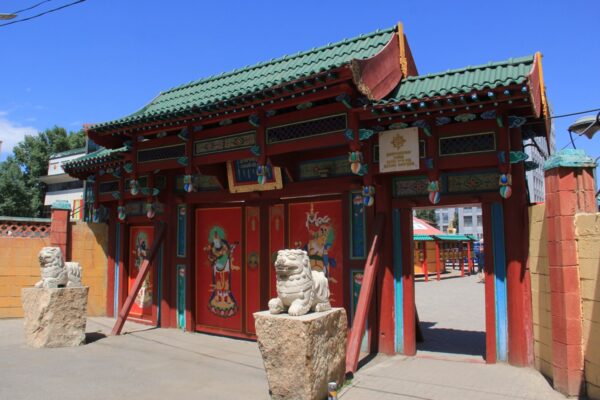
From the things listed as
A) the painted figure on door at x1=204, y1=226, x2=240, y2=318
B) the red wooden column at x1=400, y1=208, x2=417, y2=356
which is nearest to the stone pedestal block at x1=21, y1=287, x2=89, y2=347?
the painted figure on door at x1=204, y1=226, x2=240, y2=318

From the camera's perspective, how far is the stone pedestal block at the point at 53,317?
8.54m

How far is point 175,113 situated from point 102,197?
4835 millimetres

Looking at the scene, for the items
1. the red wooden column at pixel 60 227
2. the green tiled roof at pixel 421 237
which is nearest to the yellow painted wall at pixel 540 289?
the red wooden column at pixel 60 227

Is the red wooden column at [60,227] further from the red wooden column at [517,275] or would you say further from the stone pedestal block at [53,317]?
the red wooden column at [517,275]

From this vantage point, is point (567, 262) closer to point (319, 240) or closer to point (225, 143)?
point (319, 240)

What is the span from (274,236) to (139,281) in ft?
10.1

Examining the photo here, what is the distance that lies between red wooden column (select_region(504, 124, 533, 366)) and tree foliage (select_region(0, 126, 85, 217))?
33.7 meters

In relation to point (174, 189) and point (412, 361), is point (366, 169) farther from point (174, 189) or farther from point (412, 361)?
point (174, 189)

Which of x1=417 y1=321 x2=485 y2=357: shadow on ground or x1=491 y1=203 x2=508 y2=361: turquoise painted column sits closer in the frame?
x1=491 y1=203 x2=508 y2=361: turquoise painted column

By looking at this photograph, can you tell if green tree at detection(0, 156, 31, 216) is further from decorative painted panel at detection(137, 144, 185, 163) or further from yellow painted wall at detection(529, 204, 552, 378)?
yellow painted wall at detection(529, 204, 552, 378)

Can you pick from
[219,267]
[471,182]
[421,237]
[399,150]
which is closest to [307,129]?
[399,150]

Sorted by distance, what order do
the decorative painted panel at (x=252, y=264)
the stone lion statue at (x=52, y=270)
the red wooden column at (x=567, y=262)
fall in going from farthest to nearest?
the decorative painted panel at (x=252, y=264) → the stone lion statue at (x=52, y=270) → the red wooden column at (x=567, y=262)

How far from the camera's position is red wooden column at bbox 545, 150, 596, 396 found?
214 inches

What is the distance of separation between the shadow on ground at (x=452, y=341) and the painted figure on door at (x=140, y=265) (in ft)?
21.2
